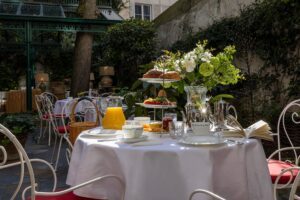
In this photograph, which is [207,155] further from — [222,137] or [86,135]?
[86,135]

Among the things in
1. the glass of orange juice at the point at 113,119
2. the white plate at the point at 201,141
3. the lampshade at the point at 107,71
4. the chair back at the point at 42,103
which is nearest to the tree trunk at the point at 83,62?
the lampshade at the point at 107,71

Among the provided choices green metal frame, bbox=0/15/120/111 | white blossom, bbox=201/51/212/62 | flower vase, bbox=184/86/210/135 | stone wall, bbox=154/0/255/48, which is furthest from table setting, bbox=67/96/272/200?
green metal frame, bbox=0/15/120/111

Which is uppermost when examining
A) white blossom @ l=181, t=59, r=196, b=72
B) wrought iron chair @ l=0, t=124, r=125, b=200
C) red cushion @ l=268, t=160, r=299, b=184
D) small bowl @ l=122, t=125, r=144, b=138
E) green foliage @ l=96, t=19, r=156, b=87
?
green foliage @ l=96, t=19, r=156, b=87

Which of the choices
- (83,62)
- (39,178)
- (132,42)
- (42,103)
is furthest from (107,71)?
(39,178)

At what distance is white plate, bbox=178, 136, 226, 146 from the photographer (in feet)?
6.08

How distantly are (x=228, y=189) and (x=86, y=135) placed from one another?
2.95ft

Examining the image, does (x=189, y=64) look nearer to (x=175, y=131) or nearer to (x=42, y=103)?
(x=175, y=131)

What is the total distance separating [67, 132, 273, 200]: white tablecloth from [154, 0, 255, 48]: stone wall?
4951mm

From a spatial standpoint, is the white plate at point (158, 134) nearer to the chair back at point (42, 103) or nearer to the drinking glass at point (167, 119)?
the drinking glass at point (167, 119)

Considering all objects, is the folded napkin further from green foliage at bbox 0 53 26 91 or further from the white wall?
the white wall

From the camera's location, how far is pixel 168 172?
1779 mm

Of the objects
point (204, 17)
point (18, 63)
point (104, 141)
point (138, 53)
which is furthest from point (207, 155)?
point (18, 63)

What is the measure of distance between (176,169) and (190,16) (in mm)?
7411

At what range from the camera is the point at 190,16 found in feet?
28.8
